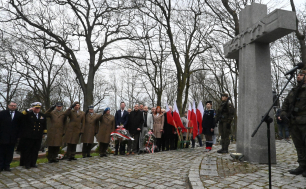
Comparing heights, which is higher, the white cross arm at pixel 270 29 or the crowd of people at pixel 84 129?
the white cross arm at pixel 270 29

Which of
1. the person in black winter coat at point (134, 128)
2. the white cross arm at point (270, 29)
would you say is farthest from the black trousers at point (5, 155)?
the white cross arm at point (270, 29)

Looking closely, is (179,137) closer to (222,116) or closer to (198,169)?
(222,116)

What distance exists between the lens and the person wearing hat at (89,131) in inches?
335

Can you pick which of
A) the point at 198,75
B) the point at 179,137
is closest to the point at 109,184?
the point at 179,137

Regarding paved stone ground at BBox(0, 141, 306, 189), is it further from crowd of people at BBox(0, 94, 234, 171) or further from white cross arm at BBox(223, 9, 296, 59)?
white cross arm at BBox(223, 9, 296, 59)

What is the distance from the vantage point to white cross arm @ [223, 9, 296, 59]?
17.9 feet

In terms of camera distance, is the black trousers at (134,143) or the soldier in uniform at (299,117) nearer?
the soldier in uniform at (299,117)

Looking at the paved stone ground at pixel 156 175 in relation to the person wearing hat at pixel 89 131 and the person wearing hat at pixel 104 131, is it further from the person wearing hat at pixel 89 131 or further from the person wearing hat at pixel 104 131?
the person wearing hat at pixel 104 131

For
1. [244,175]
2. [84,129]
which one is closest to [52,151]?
[84,129]

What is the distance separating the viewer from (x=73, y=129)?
819 centimetres

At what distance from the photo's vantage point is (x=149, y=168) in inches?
239

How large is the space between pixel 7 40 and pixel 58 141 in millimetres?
10599

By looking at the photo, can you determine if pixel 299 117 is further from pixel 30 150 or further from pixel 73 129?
pixel 30 150

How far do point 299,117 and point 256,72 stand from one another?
1731 mm
